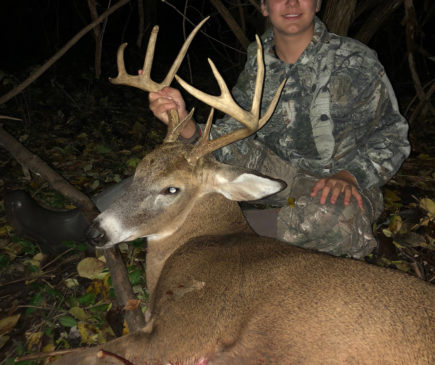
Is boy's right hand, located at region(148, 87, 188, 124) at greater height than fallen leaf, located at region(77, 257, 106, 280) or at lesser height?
greater

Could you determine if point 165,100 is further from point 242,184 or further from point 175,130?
point 242,184

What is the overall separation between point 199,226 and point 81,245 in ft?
4.19

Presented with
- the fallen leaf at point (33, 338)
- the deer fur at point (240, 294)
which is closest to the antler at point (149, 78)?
the deer fur at point (240, 294)

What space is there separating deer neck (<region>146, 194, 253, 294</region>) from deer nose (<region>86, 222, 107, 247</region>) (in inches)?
18.4

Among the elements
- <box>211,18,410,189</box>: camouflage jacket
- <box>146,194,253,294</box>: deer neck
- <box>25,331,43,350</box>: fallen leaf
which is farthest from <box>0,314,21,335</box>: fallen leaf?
<box>211,18,410,189</box>: camouflage jacket

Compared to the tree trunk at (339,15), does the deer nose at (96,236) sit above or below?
below

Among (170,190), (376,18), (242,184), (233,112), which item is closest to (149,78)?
(233,112)

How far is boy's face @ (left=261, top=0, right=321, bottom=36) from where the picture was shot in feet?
10.7

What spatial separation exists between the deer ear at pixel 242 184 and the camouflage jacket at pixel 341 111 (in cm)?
81

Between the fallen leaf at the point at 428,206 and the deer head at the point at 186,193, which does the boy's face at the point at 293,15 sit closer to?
the deer head at the point at 186,193

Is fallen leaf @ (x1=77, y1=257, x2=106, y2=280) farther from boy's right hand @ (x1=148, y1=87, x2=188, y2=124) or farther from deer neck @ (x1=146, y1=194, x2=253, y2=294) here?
boy's right hand @ (x1=148, y1=87, x2=188, y2=124)

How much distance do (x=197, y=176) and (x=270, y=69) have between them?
4.87 feet

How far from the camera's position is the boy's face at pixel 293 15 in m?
3.28

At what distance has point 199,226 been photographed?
2.85 meters
